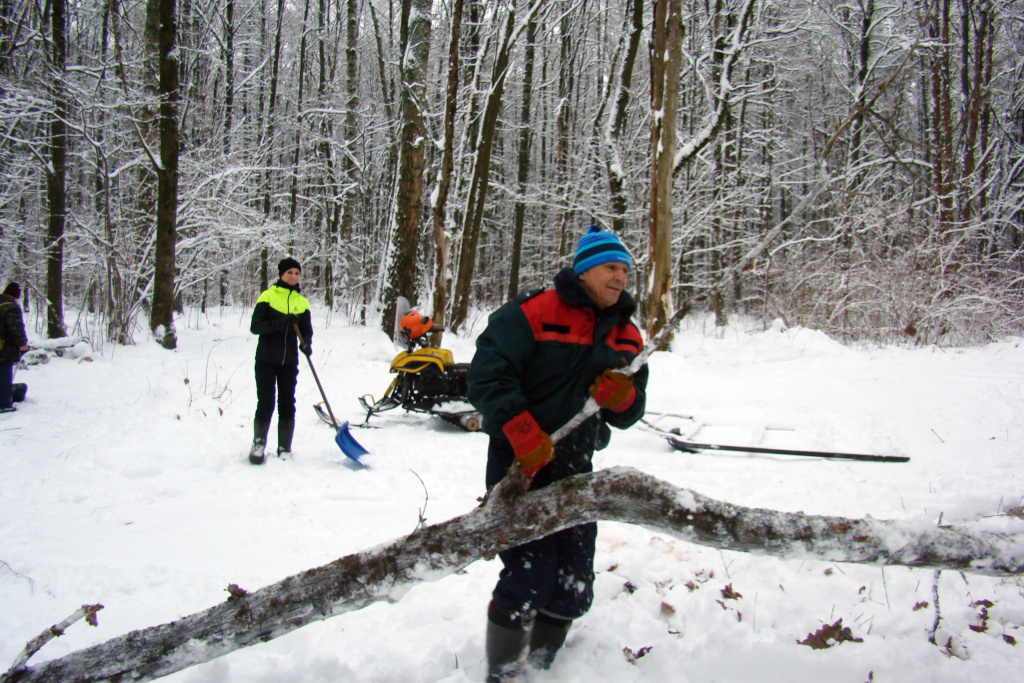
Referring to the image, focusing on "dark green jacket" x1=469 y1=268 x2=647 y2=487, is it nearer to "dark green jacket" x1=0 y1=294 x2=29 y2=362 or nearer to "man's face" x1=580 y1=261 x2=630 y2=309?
"man's face" x1=580 y1=261 x2=630 y2=309

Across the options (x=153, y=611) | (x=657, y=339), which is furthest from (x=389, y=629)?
(x=657, y=339)

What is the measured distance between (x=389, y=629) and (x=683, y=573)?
1.41 metres

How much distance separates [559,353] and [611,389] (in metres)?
0.27

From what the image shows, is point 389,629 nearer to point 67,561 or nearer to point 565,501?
point 565,501

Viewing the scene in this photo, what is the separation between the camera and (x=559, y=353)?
6.58 ft

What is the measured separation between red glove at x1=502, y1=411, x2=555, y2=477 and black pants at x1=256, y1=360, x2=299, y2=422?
3.70 metres

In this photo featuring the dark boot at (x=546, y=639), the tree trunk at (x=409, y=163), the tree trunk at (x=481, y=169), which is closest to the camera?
the dark boot at (x=546, y=639)

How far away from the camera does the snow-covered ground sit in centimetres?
215

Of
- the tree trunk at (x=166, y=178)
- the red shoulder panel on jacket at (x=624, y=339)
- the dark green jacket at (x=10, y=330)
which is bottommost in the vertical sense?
the dark green jacket at (x=10, y=330)

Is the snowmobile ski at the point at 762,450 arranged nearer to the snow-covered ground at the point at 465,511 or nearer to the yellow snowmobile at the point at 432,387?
the snow-covered ground at the point at 465,511

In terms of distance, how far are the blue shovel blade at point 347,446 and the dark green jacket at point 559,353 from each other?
10.4ft

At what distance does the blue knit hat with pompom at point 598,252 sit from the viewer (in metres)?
2.02

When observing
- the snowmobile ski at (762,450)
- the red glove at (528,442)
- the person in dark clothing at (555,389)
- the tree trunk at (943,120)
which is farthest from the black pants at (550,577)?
the tree trunk at (943,120)

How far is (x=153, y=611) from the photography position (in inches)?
101
